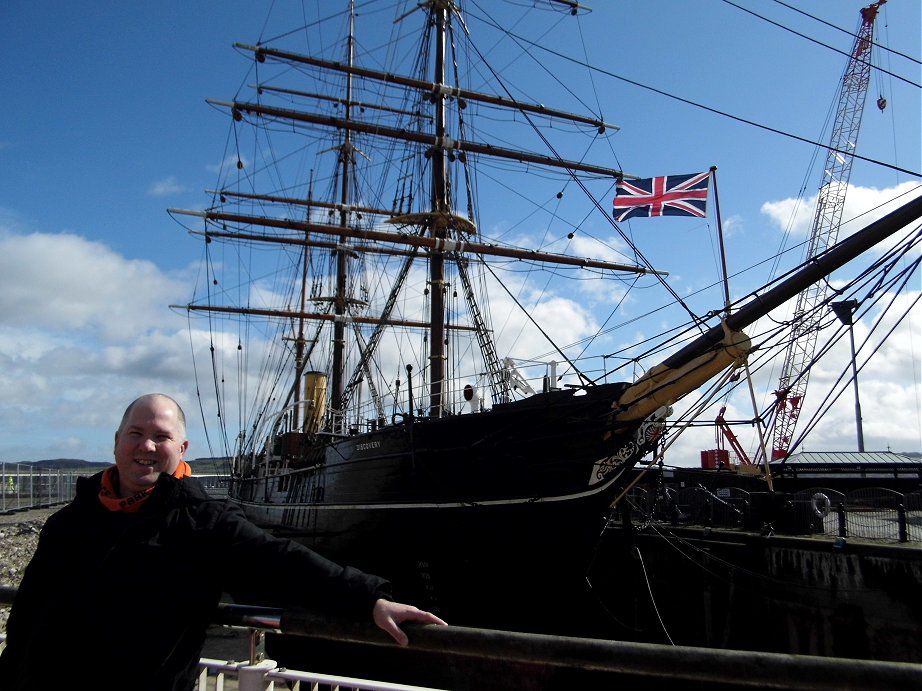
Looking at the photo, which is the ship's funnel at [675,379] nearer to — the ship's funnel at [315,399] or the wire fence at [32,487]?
the ship's funnel at [315,399]

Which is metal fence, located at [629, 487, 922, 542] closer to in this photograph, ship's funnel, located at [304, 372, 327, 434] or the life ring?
the life ring

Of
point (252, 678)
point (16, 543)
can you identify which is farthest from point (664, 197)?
point (16, 543)

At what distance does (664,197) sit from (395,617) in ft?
47.9

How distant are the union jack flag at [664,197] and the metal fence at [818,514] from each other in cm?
622

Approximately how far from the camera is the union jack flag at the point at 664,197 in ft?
49.3

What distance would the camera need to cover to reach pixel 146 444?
88.4 inches

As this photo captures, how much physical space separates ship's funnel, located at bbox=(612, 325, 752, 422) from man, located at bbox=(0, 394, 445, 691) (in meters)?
9.50

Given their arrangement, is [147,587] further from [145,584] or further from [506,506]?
[506,506]

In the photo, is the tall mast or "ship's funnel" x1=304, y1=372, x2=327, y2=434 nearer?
the tall mast

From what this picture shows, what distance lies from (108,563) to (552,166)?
22136 mm

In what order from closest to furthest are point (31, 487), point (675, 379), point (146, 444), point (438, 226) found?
point (146, 444), point (675, 379), point (438, 226), point (31, 487)

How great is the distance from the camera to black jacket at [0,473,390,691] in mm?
1989

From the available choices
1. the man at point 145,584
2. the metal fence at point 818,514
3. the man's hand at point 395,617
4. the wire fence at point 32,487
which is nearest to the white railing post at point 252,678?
the man at point 145,584

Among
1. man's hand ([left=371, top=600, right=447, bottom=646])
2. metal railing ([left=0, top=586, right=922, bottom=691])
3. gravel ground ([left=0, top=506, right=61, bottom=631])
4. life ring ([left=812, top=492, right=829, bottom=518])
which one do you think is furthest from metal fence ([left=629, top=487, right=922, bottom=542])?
gravel ground ([left=0, top=506, right=61, bottom=631])
